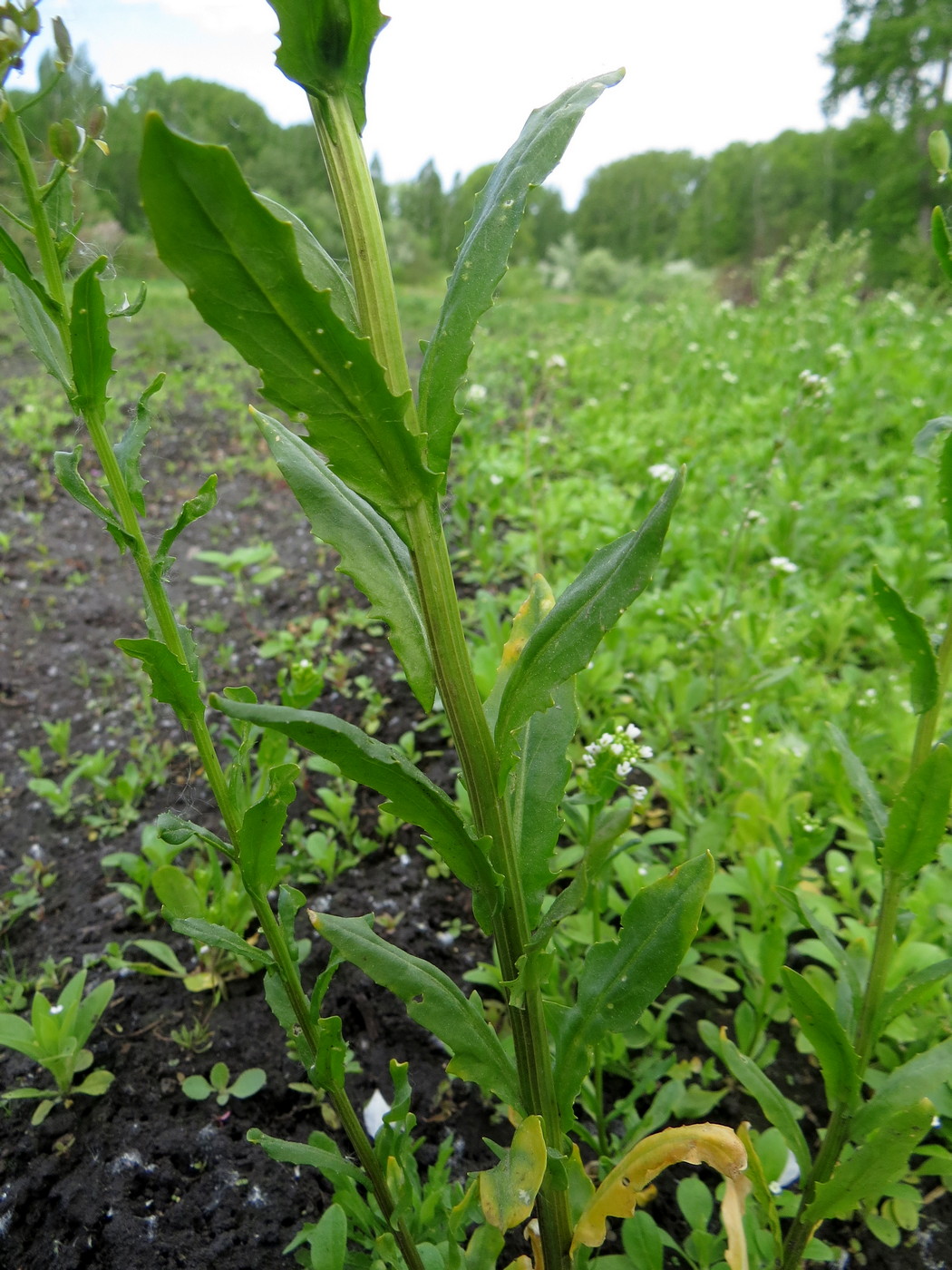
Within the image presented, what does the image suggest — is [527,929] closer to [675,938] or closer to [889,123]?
[675,938]

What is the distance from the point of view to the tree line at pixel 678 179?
1294 mm

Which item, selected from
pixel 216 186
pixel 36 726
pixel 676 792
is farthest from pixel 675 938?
pixel 36 726

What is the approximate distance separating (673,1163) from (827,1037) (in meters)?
0.27

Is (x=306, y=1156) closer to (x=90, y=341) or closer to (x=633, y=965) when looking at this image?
(x=633, y=965)

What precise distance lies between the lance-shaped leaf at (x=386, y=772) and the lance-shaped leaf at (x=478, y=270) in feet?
0.94

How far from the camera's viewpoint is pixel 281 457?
2.94ft

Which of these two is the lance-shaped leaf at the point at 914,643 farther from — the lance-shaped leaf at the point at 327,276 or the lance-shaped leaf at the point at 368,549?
the lance-shaped leaf at the point at 327,276

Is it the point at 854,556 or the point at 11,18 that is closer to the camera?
the point at 11,18

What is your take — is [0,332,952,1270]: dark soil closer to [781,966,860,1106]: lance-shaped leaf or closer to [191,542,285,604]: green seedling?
[191,542,285,604]: green seedling

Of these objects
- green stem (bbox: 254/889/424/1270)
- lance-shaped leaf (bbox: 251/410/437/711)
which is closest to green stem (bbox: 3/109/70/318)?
lance-shaped leaf (bbox: 251/410/437/711)

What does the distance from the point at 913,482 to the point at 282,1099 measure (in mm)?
3897

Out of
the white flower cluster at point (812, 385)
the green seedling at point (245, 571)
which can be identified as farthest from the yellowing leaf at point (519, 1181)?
the green seedling at point (245, 571)

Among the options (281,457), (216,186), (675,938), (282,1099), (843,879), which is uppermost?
(216,186)

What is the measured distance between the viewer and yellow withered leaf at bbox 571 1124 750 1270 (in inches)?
31.2
